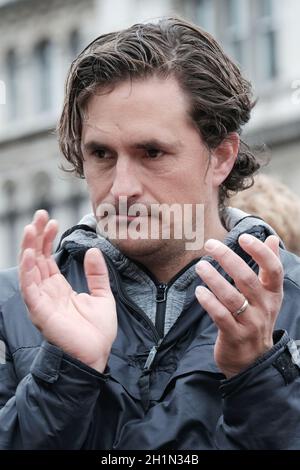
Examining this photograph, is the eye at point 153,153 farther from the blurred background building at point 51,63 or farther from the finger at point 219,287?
the blurred background building at point 51,63

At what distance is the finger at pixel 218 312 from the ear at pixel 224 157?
60cm

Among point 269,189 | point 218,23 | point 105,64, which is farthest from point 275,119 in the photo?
point 105,64

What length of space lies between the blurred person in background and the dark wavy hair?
73 centimetres

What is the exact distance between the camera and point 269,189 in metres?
3.78

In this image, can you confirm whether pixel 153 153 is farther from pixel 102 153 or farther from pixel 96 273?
pixel 96 273

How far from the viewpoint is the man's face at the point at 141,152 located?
2529mm

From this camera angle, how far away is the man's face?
2.53 meters

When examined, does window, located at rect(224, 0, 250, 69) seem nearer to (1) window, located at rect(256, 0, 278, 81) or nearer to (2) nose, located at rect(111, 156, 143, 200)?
(1) window, located at rect(256, 0, 278, 81)

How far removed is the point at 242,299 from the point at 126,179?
0.43m

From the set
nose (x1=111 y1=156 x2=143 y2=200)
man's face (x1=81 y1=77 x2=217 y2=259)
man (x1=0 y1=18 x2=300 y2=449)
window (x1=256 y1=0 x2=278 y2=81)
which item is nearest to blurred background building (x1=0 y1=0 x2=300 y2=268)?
window (x1=256 y1=0 x2=278 y2=81)

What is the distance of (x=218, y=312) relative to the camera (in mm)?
2189

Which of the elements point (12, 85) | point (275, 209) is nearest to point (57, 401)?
point (275, 209)
